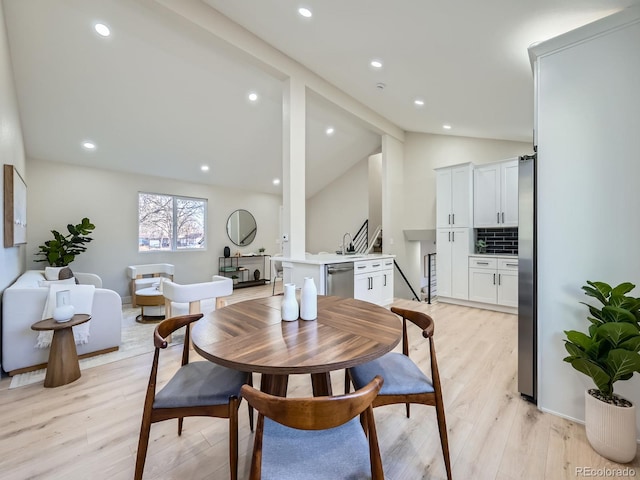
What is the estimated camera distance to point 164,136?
192 inches

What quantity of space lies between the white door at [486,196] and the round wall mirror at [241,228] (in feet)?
17.7

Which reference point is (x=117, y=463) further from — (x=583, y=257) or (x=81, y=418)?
(x=583, y=257)

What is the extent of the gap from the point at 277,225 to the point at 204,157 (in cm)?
307

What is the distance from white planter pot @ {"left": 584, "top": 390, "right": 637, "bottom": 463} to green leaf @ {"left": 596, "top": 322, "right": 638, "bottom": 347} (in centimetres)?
37

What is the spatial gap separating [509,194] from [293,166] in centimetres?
346

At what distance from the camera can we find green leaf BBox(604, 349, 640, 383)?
55.2 inches

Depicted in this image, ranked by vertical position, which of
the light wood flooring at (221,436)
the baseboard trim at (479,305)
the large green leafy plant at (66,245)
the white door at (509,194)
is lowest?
the light wood flooring at (221,436)

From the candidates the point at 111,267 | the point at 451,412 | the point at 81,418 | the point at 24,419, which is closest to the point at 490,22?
the point at 451,412

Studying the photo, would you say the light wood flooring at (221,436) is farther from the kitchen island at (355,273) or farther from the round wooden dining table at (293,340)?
the kitchen island at (355,273)

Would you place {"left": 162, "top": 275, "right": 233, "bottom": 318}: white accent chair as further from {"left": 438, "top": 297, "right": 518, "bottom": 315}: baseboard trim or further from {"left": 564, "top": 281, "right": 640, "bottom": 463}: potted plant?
{"left": 438, "top": 297, "right": 518, "bottom": 315}: baseboard trim

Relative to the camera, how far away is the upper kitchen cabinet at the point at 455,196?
4781mm

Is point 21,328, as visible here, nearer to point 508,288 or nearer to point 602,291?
point 602,291

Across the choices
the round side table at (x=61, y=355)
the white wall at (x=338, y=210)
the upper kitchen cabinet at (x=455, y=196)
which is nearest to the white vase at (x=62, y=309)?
the round side table at (x=61, y=355)

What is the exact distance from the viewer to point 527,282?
2.04m
